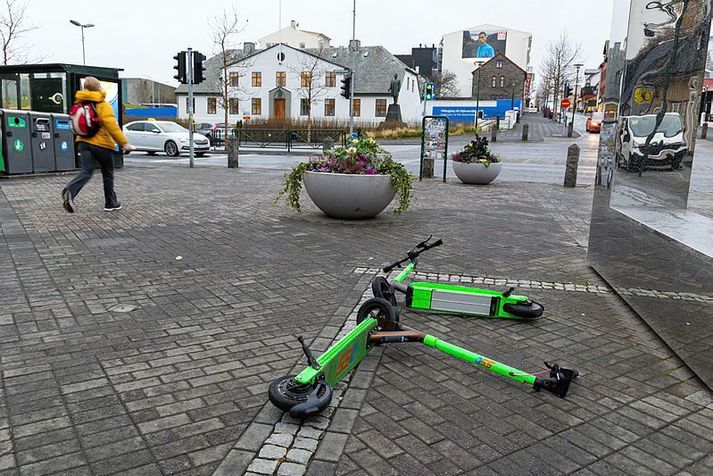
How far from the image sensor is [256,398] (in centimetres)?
332

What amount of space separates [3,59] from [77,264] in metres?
24.1

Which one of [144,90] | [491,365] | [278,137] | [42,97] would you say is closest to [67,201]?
[491,365]

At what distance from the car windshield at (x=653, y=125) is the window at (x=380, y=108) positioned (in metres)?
62.1

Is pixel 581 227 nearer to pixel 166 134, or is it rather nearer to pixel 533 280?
pixel 533 280

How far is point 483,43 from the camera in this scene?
120750 millimetres

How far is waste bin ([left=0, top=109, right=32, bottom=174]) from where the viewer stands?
13.6 metres

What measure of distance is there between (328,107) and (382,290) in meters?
64.4

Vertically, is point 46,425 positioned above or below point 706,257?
below

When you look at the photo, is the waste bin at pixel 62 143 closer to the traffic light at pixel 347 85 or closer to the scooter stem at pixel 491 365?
the traffic light at pixel 347 85

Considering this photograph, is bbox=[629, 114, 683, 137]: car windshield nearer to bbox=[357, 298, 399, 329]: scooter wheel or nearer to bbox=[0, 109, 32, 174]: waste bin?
bbox=[357, 298, 399, 329]: scooter wheel

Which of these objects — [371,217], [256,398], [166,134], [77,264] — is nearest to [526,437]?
[256,398]

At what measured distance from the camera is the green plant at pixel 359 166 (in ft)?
28.6

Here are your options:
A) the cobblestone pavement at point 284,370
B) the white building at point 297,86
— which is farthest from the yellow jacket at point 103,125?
the white building at point 297,86

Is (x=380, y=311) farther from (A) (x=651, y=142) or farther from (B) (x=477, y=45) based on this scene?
(B) (x=477, y=45)
